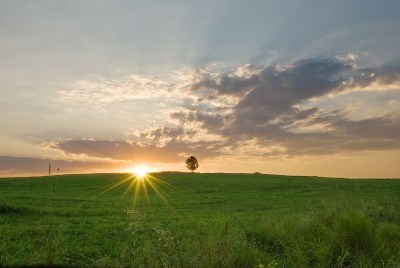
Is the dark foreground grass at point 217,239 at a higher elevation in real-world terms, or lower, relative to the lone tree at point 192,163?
lower

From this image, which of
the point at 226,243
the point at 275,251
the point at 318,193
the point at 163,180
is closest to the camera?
the point at 226,243

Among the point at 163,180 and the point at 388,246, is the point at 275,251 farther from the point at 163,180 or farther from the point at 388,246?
the point at 163,180

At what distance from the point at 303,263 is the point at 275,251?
9.95 ft

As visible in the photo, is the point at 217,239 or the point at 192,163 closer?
the point at 217,239

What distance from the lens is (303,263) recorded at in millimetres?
8633

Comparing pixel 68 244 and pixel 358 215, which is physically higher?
pixel 358 215

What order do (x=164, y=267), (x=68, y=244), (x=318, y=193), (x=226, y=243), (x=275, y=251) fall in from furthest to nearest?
(x=318, y=193) → (x=68, y=244) → (x=275, y=251) → (x=226, y=243) → (x=164, y=267)

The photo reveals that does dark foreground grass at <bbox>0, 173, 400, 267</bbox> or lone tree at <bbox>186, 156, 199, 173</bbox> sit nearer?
dark foreground grass at <bbox>0, 173, 400, 267</bbox>

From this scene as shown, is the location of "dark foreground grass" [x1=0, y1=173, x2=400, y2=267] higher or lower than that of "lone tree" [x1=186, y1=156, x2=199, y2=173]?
lower

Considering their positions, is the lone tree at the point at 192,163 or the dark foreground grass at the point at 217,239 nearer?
the dark foreground grass at the point at 217,239

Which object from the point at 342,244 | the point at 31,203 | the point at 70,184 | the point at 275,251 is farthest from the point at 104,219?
the point at 70,184

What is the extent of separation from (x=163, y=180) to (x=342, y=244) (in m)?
53.9

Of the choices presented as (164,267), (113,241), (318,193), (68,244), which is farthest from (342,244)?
(318,193)

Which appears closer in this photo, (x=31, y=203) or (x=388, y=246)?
(x=388, y=246)
